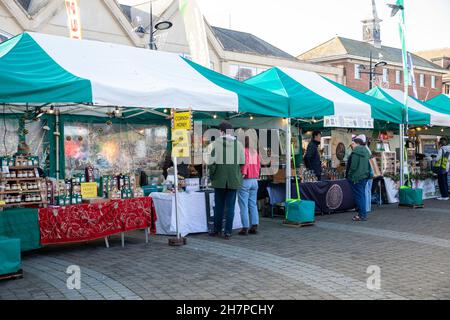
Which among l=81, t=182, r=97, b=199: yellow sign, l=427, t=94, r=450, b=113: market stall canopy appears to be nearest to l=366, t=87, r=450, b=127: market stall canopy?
l=427, t=94, r=450, b=113: market stall canopy

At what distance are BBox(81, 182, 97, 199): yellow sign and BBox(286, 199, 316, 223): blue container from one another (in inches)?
148

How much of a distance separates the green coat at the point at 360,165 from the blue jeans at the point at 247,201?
106 inches

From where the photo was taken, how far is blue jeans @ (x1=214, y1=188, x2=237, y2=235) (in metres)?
7.77

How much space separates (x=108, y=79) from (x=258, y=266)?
3189 mm

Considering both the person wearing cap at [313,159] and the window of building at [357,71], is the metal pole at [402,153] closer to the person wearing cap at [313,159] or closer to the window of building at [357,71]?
the person wearing cap at [313,159]

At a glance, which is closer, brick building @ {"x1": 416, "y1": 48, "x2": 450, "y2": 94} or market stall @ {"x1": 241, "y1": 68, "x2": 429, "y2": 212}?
market stall @ {"x1": 241, "y1": 68, "x2": 429, "y2": 212}

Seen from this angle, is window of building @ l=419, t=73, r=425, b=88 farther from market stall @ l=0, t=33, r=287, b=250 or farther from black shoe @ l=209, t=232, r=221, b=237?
black shoe @ l=209, t=232, r=221, b=237

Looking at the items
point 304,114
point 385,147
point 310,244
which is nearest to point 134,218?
point 310,244

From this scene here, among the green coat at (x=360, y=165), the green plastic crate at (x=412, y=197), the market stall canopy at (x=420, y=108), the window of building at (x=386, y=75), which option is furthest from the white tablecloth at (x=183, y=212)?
the window of building at (x=386, y=75)

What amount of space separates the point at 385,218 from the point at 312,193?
159cm

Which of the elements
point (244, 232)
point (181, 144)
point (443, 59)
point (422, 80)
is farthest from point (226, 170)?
point (443, 59)

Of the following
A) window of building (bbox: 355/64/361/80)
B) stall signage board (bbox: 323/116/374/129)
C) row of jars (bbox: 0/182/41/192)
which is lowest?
row of jars (bbox: 0/182/41/192)

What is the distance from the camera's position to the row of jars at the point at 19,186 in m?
6.30
